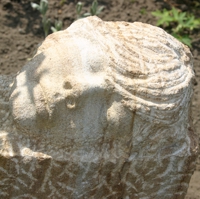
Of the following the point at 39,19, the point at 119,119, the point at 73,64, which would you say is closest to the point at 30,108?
the point at 73,64

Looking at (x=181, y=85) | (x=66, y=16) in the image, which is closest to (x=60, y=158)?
(x=181, y=85)

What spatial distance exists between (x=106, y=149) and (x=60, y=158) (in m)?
0.20

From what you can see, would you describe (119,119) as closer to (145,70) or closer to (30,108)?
(145,70)

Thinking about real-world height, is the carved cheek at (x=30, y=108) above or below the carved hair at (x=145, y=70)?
below

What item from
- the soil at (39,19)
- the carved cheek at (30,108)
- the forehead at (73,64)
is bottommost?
the soil at (39,19)

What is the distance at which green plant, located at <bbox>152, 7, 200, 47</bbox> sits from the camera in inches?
132

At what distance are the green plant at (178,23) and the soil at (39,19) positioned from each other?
99 mm

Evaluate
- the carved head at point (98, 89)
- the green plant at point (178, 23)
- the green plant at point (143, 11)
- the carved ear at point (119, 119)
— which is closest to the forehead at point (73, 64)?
the carved head at point (98, 89)

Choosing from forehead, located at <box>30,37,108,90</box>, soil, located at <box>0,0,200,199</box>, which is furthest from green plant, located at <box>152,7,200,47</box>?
forehead, located at <box>30,37,108,90</box>

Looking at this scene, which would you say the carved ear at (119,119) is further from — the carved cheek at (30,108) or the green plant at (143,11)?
the green plant at (143,11)

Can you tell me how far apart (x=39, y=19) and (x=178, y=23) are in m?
1.22

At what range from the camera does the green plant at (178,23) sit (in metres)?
3.34

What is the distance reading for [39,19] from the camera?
342cm

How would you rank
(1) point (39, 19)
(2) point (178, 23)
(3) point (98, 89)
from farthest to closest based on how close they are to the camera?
(2) point (178, 23), (1) point (39, 19), (3) point (98, 89)
